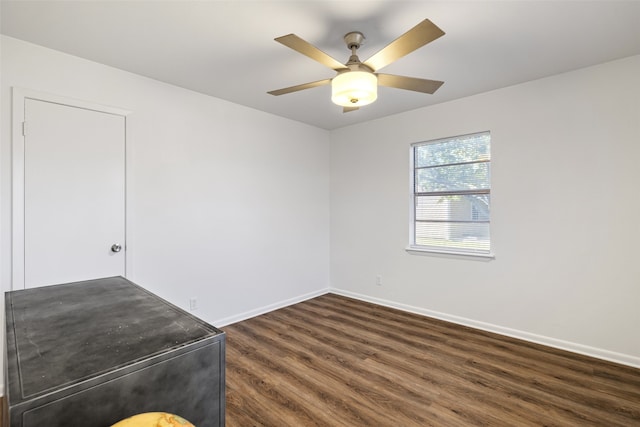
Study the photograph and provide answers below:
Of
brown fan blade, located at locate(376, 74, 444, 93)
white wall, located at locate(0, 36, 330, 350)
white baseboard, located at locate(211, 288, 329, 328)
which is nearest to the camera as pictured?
brown fan blade, located at locate(376, 74, 444, 93)

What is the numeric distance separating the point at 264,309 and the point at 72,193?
2.38m

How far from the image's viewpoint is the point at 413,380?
7.73 feet

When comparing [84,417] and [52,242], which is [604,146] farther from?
[52,242]

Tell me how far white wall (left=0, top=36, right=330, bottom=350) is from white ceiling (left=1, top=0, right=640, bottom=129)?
22 cm

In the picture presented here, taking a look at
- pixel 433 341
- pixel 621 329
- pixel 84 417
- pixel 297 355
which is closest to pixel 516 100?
pixel 621 329

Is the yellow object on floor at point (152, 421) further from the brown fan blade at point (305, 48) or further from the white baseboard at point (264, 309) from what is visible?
the white baseboard at point (264, 309)

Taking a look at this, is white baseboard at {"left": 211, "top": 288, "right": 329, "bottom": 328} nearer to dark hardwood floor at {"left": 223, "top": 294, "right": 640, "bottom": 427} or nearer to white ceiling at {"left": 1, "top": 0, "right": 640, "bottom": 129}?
dark hardwood floor at {"left": 223, "top": 294, "right": 640, "bottom": 427}

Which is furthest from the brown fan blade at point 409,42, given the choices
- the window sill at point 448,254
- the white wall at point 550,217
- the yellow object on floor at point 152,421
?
the window sill at point 448,254

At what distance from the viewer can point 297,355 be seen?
277cm

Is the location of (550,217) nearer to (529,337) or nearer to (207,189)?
(529,337)

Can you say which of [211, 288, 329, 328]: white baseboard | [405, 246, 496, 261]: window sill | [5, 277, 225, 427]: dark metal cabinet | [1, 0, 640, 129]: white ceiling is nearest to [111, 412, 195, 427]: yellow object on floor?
[5, 277, 225, 427]: dark metal cabinet

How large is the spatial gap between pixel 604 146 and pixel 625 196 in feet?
1.51

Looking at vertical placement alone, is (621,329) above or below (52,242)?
below

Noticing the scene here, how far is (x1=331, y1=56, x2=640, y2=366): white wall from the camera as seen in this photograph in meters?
2.59
